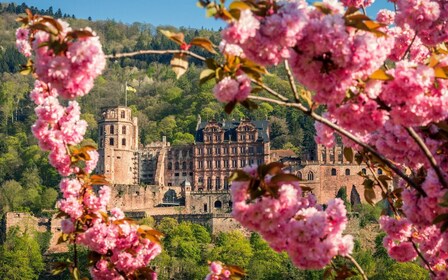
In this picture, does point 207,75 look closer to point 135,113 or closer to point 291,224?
point 291,224

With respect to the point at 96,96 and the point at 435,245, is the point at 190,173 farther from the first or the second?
the point at 435,245

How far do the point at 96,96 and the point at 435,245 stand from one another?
142582mm

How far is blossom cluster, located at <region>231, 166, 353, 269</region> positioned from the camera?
234 inches

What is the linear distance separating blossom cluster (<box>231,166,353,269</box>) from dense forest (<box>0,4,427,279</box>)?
2.99 m

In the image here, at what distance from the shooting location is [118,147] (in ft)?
280

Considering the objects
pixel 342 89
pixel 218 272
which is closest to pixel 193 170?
pixel 218 272

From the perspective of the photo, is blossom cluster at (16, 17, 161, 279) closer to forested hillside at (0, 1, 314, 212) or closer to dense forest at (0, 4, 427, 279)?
dense forest at (0, 4, 427, 279)

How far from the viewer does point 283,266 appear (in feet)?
227

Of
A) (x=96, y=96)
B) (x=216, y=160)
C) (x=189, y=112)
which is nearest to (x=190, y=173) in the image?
(x=216, y=160)

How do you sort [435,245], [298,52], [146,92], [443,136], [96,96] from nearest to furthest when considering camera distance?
[298,52], [443,136], [435,245], [96,96], [146,92]

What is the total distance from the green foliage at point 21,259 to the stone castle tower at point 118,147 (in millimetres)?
11364

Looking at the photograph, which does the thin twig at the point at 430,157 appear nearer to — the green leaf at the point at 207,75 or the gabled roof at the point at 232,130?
the green leaf at the point at 207,75

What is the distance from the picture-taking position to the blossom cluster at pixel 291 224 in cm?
593

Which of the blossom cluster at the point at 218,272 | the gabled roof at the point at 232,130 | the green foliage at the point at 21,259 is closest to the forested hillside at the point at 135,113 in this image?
the gabled roof at the point at 232,130
